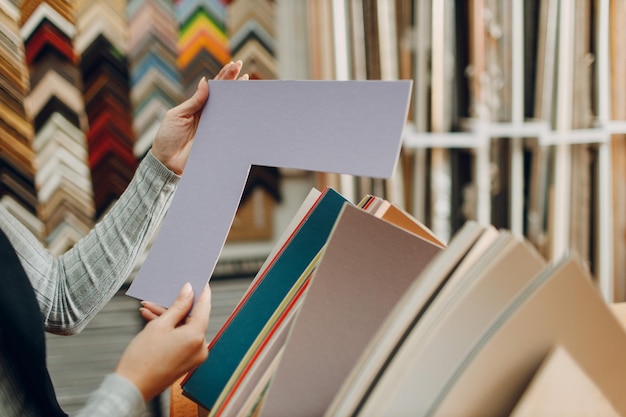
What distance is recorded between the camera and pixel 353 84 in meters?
0.55

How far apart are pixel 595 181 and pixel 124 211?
6.35 feet

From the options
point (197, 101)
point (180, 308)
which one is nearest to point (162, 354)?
point (180, 308)

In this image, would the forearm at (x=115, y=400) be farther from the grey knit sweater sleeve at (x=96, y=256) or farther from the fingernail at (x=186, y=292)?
the grey knit sweater sleeve at (x=96, y=256)

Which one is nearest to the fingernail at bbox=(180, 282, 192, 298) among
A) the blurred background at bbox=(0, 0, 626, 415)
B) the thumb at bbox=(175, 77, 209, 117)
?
the thumb at bbox=(175, 77, 209, 117)

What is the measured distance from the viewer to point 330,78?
75.2 inches

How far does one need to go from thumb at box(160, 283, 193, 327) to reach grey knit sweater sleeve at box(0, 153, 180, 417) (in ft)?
1.06

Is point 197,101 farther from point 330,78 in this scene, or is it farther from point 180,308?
point 330,78

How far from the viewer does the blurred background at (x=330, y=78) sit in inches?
73.9

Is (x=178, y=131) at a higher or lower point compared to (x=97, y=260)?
higher

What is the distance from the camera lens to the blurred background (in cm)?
188

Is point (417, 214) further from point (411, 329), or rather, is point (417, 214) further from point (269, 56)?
point (411, 329)

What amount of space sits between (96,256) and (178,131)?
30 centimetres

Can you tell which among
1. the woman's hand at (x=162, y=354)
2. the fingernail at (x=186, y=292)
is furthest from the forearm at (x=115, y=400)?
the fingernail at (x=186, y=292)

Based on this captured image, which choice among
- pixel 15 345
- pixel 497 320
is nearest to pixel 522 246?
pixel 497 320
